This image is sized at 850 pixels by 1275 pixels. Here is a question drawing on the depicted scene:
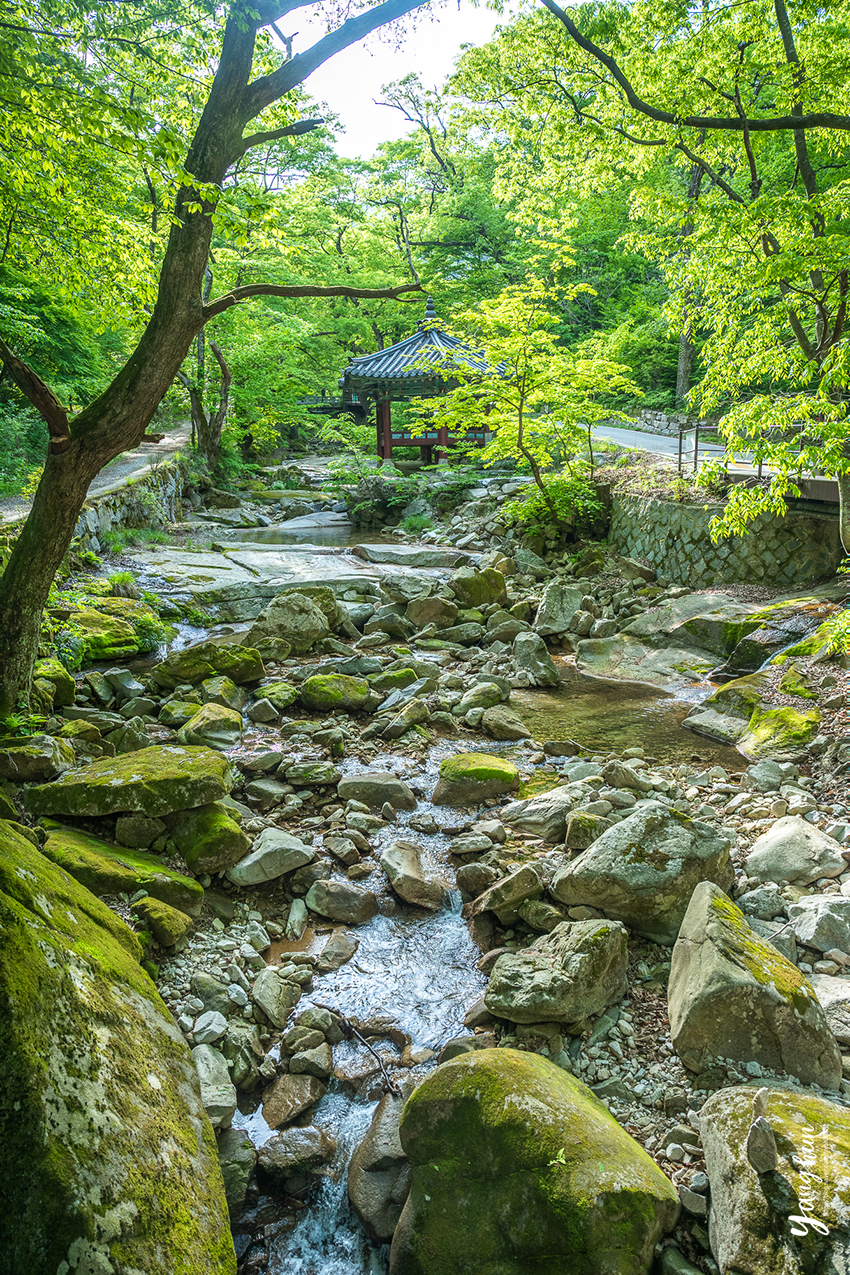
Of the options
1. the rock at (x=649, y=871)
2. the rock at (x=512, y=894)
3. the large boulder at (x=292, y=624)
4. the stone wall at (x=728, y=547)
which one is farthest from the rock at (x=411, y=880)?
the stone wall at (x=728, y=547)

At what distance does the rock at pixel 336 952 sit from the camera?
3686 mm

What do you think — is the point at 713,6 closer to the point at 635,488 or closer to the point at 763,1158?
the point at 635,488

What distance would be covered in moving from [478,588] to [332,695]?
14.7ft

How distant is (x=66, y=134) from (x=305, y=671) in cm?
523

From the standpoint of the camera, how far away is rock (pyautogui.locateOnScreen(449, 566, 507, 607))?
10.8m

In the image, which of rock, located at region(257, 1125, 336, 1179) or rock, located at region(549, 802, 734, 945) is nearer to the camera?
rock, located at region(257, 1125, 336, 1179)

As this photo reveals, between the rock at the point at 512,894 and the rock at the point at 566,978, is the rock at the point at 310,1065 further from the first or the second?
the rock at the point at 512,894

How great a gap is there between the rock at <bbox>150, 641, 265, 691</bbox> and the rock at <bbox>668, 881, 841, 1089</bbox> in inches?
224

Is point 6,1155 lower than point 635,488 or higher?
lower

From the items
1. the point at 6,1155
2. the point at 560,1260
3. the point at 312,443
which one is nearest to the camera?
the point at 6,1155

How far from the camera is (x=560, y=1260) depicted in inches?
79.2

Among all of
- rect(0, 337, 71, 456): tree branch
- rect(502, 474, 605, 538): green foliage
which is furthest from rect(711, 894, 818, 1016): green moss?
rect(502, 474, 605, 538): green foliage

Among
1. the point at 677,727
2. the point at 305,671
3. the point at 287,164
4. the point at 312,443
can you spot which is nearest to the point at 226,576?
the point at 305,671

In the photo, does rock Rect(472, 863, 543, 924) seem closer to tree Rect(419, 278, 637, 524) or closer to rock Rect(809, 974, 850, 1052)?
rock Rect(809, 974, 850, 1052)
